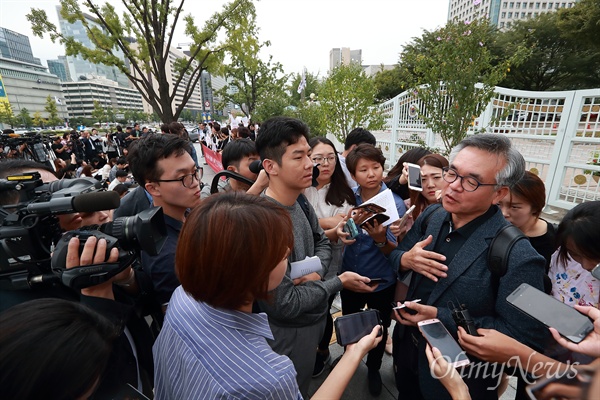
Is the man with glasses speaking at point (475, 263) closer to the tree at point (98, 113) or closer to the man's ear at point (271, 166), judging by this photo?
the man's ear at point (271, 166)

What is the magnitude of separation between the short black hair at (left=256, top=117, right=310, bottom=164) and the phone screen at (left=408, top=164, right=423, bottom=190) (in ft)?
3.84

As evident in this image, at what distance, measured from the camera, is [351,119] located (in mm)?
7965

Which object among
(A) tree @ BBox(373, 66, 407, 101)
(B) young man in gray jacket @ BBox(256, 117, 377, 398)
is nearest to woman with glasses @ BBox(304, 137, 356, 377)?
(B) young man in gray jacket @ BBox(256, 117, 377, 398)

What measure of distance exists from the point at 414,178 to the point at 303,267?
1.52 metres

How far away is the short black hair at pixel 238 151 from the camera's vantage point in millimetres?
3078

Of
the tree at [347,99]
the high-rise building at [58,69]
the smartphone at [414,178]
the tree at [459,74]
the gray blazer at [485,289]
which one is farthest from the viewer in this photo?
the high-rise building at [58,69]

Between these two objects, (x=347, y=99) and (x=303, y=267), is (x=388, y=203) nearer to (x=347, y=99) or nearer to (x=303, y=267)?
(x=303, y=267)

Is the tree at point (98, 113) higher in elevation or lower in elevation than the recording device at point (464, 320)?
higher

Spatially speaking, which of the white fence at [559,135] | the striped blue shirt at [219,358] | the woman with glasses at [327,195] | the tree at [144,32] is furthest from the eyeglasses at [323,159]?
the tree at [144,32]

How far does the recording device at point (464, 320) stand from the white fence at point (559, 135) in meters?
4.78

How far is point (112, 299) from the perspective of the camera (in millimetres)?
1311

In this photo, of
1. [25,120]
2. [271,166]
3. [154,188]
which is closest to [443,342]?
[271,166]

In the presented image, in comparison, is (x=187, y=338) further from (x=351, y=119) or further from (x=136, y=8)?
(x=136, y=8)

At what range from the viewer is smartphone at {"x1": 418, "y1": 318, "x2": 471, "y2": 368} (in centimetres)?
119
